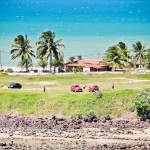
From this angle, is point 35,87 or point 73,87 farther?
point 35,87

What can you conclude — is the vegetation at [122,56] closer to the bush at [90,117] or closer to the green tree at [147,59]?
the green tree at [147,59]

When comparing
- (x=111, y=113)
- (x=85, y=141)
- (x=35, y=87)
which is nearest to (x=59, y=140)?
(x=85, y=141)

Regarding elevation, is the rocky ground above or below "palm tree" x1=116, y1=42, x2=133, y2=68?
below

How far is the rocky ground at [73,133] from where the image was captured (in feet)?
188

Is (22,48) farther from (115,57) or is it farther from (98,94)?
(98,94)

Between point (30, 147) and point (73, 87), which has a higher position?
point (73, 87)

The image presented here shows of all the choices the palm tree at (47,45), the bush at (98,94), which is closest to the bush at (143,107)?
the bush at (98,94)

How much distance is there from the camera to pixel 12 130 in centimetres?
6594

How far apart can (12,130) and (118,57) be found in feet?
242

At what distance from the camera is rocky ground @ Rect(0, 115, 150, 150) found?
188 ft

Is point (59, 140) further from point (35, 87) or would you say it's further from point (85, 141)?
point (35, 87)

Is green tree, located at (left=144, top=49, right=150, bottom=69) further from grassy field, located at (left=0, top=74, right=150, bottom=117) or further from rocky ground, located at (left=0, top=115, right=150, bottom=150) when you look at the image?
rocky ground, located at (left=0, top=115, right=150, bottom=150)

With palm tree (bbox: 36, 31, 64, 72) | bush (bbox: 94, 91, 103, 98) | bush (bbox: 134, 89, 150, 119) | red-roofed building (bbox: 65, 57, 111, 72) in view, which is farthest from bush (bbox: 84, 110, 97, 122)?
red-roofed building (bbox: 65, 57, 111, 72)

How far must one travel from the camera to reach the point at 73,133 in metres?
64.2
